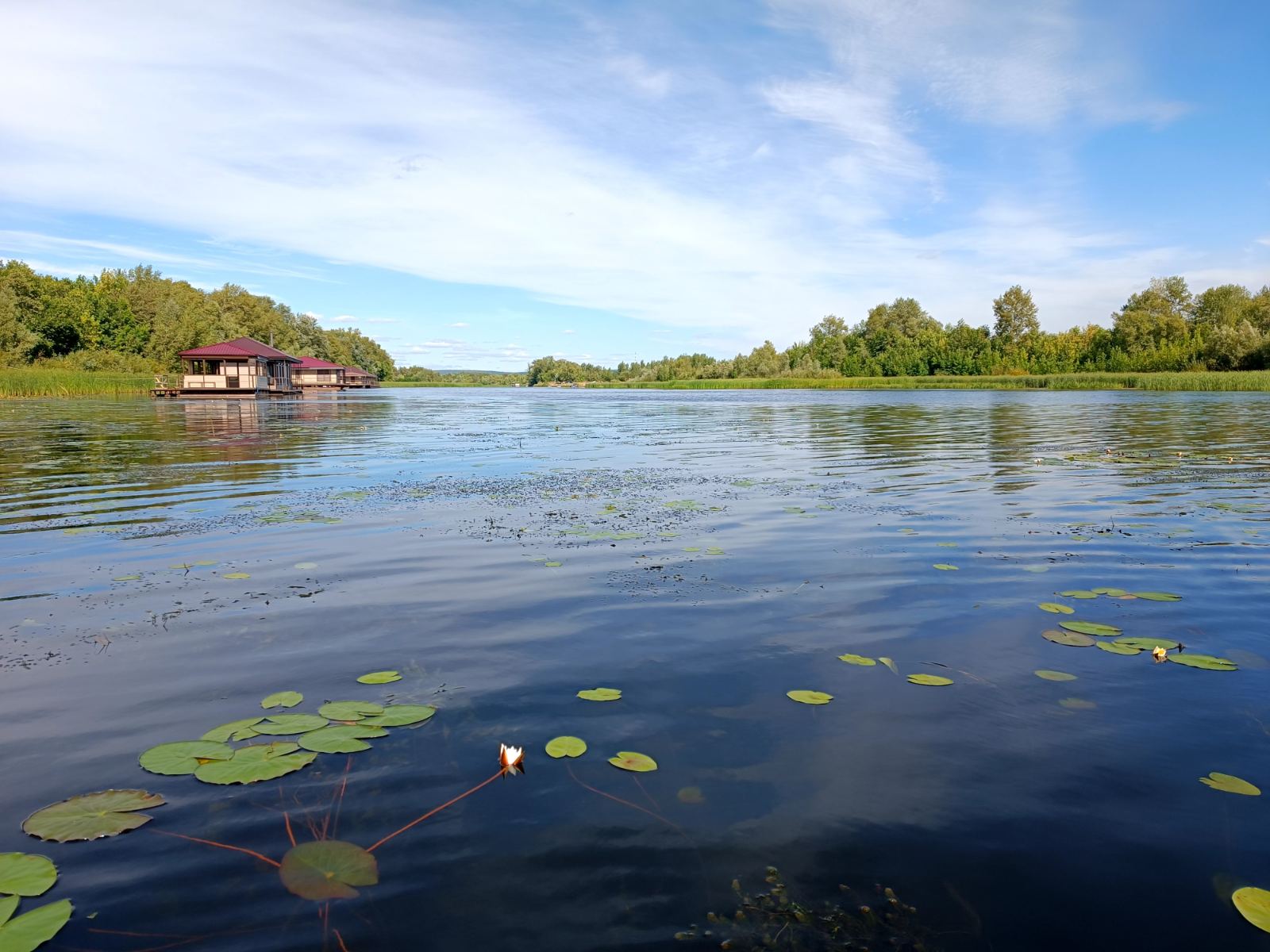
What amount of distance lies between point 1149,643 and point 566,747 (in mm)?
4625

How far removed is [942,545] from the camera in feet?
30.1

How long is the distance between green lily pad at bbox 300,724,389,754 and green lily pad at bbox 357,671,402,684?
69 centimetres

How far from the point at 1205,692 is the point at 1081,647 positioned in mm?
926

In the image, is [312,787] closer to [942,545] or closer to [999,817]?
[999,817]

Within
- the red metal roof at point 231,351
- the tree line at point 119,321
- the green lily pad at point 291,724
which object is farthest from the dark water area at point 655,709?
the tree line at point 119,321

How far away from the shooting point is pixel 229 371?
61.3m

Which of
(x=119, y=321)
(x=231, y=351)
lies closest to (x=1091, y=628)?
(x=231, y=351)

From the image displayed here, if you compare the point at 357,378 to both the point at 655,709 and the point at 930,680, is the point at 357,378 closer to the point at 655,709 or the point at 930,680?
the point at 655,709

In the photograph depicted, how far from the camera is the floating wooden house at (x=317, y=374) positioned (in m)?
98.7

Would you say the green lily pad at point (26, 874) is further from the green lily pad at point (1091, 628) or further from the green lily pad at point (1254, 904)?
the green lily pad at point (1091, 628)

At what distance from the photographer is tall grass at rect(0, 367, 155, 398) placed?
52500 millimetres

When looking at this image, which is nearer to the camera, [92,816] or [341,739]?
[92,816]

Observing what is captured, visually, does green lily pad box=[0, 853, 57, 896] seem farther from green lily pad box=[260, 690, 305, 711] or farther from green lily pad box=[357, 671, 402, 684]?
green lily pad box=[357, 671, 402, 684]

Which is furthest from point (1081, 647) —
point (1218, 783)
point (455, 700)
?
point (455, 700)
